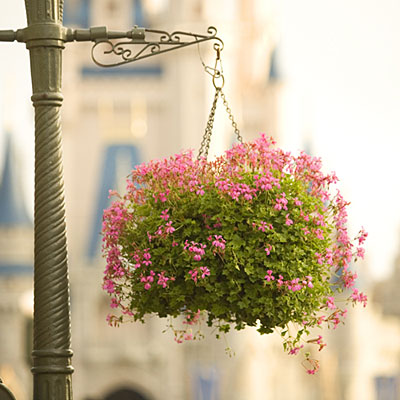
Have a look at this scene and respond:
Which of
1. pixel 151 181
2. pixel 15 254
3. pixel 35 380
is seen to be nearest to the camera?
pixel 35 380

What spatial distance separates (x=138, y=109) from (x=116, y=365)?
1461cm

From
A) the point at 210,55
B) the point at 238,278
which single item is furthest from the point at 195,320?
the point at 210,55

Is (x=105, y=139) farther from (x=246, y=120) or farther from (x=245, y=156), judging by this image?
(x=245, y=156)

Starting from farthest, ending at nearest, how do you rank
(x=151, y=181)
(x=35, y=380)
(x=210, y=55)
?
1. (x=210, y=55)
2. (x=151, y=181)
3. (x=35, y=380)

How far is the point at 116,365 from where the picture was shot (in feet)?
265

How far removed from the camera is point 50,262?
872cm

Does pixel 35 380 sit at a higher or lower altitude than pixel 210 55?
lower

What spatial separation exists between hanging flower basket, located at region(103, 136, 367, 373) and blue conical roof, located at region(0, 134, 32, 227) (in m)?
73.1

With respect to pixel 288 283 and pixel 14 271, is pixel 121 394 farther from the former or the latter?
pixel 288 283

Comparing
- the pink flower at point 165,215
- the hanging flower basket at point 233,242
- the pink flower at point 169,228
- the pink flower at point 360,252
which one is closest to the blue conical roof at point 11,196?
the hanging flower basket at point 233,242

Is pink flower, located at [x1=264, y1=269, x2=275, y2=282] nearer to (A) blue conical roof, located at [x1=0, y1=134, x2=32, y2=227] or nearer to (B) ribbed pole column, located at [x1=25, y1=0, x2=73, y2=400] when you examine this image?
(B) ribbed pole column, located at [x1=25, y1=0, x2=73, y2=400]

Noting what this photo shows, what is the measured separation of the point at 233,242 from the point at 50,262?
1.03 metres

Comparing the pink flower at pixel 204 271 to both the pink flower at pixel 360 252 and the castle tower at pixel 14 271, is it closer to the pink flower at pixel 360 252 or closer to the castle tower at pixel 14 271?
the pink flower at pixel 360 252

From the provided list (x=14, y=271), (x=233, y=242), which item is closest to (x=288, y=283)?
(x=233, y=242)
